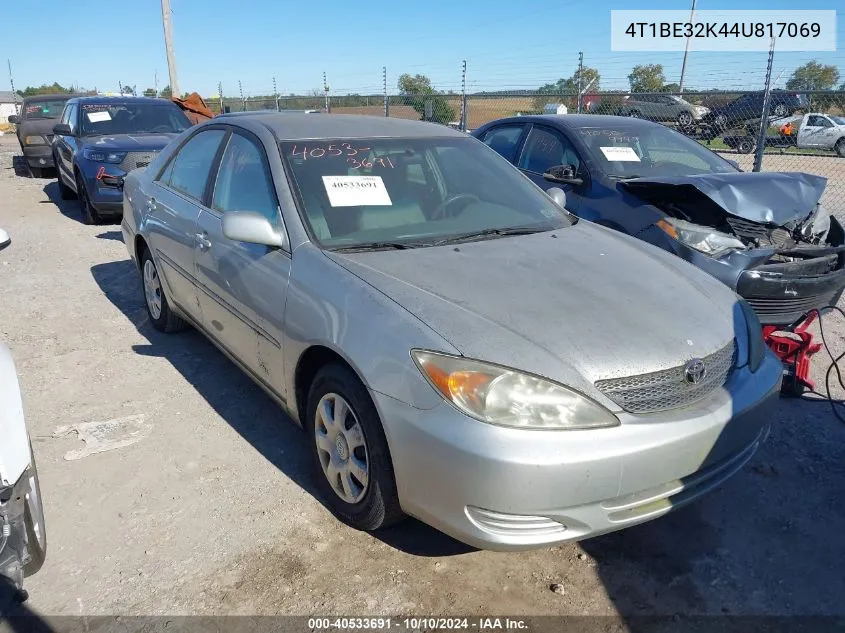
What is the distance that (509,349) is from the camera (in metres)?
2.19

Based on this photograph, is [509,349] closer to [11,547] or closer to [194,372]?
[11,547]

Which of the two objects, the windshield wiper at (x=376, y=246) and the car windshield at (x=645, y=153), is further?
the car windshield at (x=645, y=153)

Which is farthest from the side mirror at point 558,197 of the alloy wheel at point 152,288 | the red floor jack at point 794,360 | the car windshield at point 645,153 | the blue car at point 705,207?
the alloy wheel at point 152,288

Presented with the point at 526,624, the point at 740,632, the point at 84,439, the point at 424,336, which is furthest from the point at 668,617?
the point at 84,439

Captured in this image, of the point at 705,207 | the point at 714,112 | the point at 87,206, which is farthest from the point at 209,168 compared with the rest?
the point at 714,112

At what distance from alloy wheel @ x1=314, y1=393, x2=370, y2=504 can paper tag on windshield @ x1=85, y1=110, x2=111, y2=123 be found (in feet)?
27.0

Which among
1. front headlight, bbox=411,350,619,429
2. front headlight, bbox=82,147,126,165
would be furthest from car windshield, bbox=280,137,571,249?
front headlight, bbox=82,147,126,165

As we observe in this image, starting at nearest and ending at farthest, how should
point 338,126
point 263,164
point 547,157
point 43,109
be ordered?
point 263,164 < point 338,126 < point 547,157 < point 43,109

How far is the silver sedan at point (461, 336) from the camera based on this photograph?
6.91ft

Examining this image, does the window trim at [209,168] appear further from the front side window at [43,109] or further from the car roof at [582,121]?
the front side window at [43,109]

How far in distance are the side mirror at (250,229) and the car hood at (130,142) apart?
19.8 ft

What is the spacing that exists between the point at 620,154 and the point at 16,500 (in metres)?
5.04

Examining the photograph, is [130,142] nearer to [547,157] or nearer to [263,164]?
[547,157]

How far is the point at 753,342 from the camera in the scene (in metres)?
2.71
